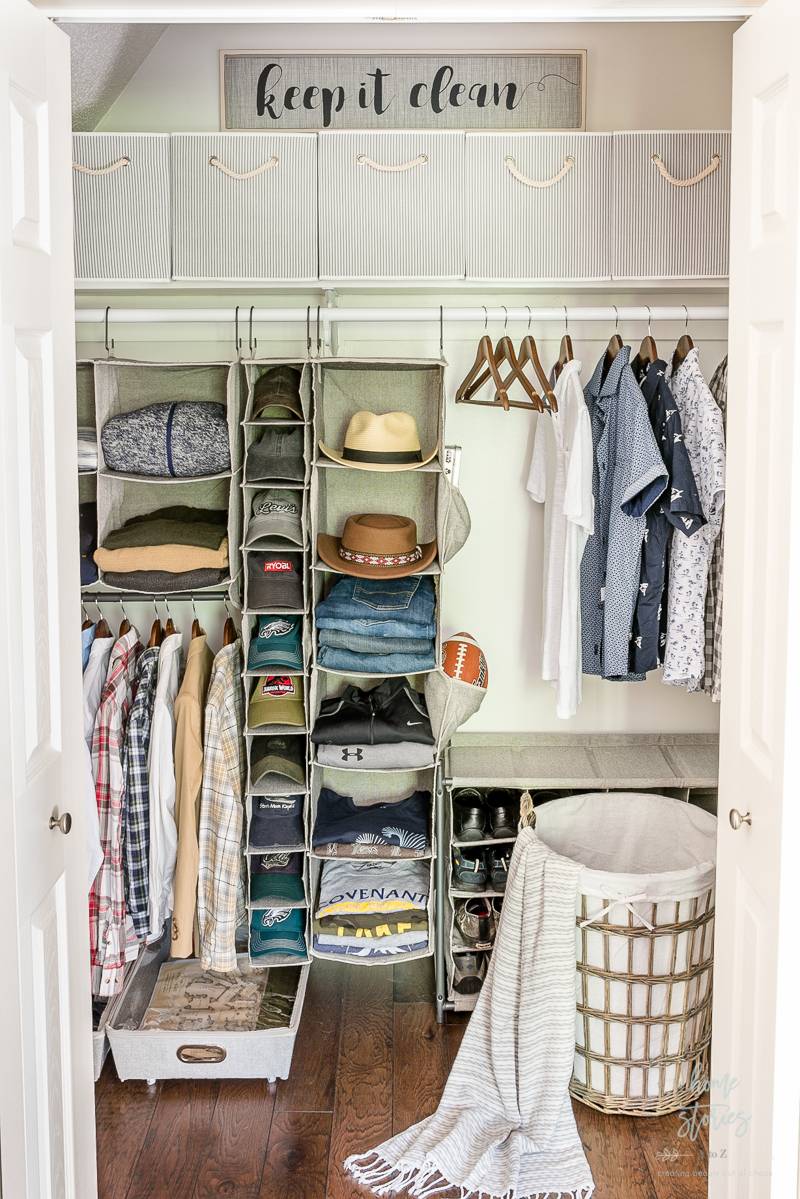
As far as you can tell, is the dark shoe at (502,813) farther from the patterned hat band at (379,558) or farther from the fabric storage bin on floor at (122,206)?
the fabric storage bin on floor at (122,206)

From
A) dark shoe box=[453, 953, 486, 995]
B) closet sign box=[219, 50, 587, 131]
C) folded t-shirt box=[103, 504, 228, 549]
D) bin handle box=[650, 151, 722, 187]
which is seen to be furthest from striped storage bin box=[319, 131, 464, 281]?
dark shoe box=[453, 953, 486, 995]

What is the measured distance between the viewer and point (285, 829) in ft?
9.78

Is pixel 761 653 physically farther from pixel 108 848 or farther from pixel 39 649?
pixel 108 848

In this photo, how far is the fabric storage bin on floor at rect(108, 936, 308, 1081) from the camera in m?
2.85

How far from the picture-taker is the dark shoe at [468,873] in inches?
123

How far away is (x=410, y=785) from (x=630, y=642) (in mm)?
820

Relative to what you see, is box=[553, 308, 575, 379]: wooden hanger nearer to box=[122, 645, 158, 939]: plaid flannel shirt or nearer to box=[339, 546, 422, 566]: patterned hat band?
box=[339, 546, 422, 566]: patterned hat band

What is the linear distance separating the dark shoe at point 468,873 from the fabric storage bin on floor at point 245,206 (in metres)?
1.56

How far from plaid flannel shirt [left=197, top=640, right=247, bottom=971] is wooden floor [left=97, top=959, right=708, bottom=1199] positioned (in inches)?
12.9

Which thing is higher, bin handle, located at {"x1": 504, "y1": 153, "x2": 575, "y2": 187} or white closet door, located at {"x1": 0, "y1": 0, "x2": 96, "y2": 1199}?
bin handle, located at {"x1": 504, "y1": 153, "x2": 575, "y2": 187}

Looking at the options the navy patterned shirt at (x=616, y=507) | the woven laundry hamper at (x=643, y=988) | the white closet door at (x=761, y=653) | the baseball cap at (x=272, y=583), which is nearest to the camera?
the white closet door at (x=761, y=653)

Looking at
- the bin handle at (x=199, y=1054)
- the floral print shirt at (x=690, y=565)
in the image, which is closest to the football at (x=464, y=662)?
the floral print shirt at (x=690, y=565)

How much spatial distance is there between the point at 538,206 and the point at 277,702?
140 cm

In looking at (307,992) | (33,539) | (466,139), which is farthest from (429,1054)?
(466,139)
